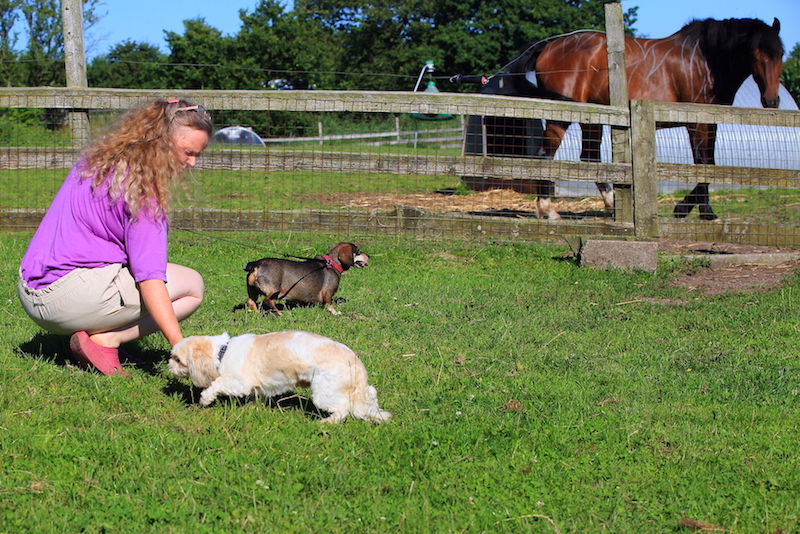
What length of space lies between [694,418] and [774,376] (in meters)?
0.95

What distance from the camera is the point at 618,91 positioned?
8344mm

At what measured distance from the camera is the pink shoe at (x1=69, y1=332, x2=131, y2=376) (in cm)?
409

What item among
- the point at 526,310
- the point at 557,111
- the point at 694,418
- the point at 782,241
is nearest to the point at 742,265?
the point at 782,241

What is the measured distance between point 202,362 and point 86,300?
0.80 meters

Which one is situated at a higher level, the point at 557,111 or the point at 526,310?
the point at 557,111

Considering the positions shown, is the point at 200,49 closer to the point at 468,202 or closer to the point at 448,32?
the point at 448,32

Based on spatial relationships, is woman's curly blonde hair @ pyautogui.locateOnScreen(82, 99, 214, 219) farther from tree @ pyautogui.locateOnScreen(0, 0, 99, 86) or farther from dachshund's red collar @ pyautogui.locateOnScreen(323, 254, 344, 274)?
tree @ pyautogui.locateOnScreen(0, 0, 99, 86)

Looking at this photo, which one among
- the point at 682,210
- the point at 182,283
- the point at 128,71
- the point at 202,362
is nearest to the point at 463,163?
the point at 682,210

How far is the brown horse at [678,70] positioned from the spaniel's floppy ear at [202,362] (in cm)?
686

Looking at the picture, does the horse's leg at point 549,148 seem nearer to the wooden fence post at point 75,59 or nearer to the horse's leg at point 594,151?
the horse's leg at point 594,151

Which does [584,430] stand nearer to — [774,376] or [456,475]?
[456,475]

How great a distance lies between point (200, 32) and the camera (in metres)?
45.0

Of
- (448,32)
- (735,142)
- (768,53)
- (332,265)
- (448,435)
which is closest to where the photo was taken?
(448,435)

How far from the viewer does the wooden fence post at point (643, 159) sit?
817 cm
